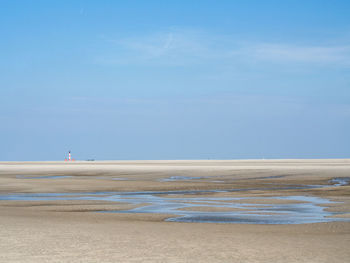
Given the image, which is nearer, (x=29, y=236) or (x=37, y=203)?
(x=29, y=236)

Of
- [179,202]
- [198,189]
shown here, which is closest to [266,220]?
[179,202]

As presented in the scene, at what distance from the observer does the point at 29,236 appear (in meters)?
13.0

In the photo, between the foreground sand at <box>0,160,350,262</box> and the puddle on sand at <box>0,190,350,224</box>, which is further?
the puddle on sand at <box>0,190,350,224</box>

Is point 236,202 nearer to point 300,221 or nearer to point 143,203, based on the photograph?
point 143,203

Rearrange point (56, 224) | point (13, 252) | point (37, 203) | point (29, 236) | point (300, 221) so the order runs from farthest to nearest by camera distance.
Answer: point (37, 203)
point (300, 221)
point (56, 224)
point (29, 236)
point (13, 252)

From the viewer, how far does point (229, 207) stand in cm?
2103

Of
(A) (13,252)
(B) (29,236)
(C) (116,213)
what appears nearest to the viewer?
(A) (13,252)

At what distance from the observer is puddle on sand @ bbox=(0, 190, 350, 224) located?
679 inches

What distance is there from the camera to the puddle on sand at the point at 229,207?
56.5 ft

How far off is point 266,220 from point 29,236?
7239 mm

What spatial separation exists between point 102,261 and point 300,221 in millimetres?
8133

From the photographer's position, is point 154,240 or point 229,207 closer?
point 154,240

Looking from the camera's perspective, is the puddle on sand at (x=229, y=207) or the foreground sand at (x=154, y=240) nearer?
the foreground sand at (x=154, y=240)

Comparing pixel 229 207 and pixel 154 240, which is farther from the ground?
pixel 229 207
